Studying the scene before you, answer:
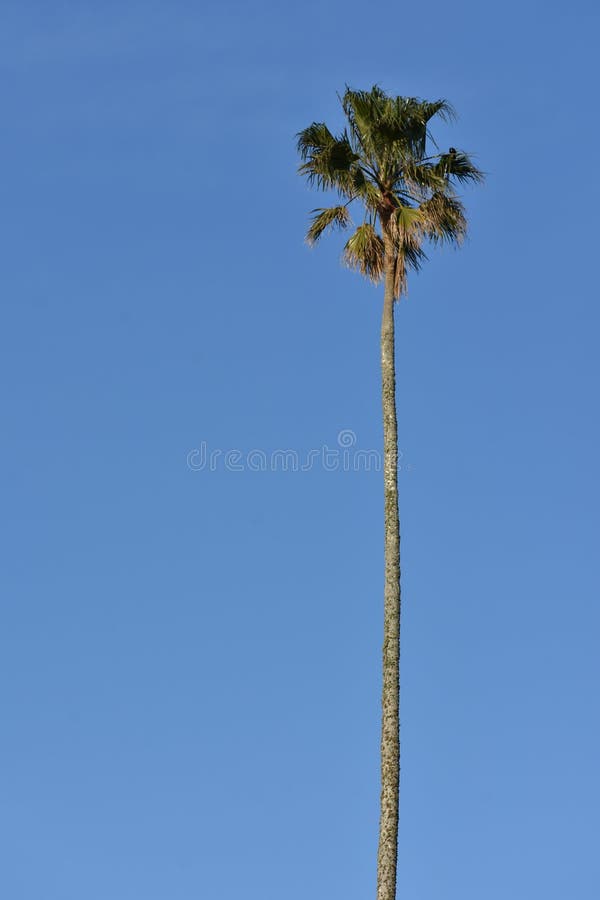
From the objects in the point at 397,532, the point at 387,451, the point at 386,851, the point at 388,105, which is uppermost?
the point at 388,105

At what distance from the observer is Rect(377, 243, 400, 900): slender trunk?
2558 centimetres

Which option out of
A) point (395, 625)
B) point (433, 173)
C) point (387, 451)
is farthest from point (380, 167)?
point (395, 625)

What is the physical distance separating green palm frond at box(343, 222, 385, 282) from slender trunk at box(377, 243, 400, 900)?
383 millimetres

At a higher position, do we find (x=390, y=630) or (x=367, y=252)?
(x=367, y=252)

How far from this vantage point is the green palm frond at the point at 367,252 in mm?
31547

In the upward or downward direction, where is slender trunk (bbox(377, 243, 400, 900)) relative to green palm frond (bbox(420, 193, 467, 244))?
downward

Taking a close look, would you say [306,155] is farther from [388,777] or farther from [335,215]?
[388,777]

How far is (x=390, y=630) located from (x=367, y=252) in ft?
28.5

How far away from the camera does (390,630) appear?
2739cm

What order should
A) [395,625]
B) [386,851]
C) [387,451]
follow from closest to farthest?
1. [386,851]
2. [395,625]
3. [387,451]

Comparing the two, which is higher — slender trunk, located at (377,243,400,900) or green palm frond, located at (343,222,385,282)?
green palm frond, located at (343,222,385,282)

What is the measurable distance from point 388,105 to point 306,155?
7.16 ft

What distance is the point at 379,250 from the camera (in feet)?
104

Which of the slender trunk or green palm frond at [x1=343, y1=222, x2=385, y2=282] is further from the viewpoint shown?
green palm frond at [x1=343, y1=222, x2=385, y2=282]
